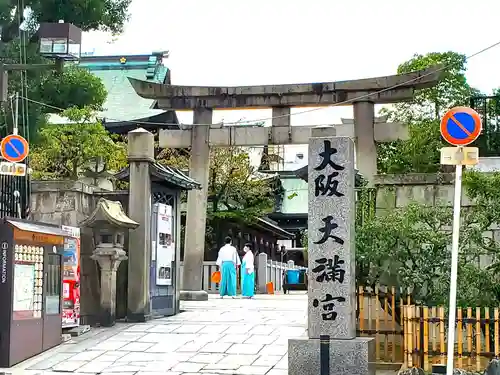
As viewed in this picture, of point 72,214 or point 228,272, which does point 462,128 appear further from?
point 228,272

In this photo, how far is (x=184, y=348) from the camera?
12695 millimetres

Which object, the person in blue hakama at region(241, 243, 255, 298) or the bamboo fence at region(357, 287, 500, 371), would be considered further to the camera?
the person in blue hakama at region(241, 243, 255, 298)

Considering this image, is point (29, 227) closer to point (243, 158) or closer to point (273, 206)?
point (243, 158)

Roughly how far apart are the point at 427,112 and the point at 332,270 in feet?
52.1

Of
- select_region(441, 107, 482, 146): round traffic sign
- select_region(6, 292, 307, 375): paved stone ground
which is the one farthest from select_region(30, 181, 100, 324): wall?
select_region(441, 107, 482, 146): round traffic sign

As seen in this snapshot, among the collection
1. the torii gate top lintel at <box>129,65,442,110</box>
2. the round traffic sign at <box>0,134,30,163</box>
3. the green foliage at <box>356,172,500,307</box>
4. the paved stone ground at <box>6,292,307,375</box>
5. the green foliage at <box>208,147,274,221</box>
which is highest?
the torii gate top lintel at <box>129,65,442,110</box>

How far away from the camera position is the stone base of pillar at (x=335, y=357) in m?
10.1

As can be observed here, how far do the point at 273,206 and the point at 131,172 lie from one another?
25.7m

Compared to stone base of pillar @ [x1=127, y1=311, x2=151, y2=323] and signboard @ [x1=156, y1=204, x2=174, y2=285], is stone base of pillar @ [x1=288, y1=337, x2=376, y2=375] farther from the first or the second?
signboard @ [x1=156, y1=204, x2=174, y2=285]

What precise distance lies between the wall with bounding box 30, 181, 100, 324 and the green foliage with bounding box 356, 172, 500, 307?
6.08 m

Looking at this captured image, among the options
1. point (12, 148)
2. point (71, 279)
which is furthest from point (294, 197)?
point (12, 148)

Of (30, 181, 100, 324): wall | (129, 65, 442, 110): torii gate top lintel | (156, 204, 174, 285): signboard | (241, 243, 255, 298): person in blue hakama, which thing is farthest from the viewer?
(241, 243, 255, 298): person in blue hakama

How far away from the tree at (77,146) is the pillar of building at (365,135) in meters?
8.34

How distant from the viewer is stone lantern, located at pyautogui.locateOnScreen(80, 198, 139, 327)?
14.6m
